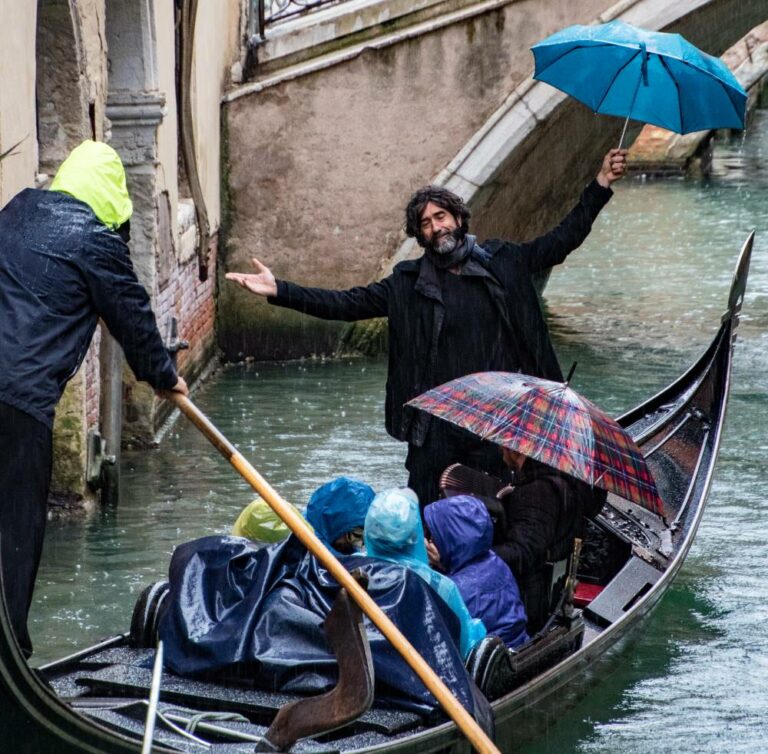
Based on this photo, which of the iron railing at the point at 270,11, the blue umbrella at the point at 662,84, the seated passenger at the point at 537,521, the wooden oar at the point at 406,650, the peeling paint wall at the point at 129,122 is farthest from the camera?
the iron railing at the point at 270,11

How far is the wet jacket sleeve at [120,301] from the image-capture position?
3.56 metres

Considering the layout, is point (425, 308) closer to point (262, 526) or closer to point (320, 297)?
point (320, 297)

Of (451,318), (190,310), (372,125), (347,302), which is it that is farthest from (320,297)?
(372,125)

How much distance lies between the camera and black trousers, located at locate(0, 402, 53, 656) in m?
3.49

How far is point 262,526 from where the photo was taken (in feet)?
13.7

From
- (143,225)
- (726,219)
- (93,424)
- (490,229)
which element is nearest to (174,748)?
(93,424)

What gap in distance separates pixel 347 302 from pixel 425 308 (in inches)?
7.9

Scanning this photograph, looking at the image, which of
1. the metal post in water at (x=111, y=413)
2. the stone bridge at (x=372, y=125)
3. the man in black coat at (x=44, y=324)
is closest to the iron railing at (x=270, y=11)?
the stone bridge at (x=372, y=125)

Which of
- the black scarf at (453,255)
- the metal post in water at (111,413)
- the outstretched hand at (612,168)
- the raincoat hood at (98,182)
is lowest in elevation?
the metal post in water at (111,413)

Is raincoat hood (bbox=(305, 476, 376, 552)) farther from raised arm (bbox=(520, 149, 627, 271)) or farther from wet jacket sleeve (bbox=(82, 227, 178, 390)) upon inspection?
raised arm (bbox=(520, 149, 627, 271))

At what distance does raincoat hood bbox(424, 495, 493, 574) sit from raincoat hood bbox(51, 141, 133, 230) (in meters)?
0.93

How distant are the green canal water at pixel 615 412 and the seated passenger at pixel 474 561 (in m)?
0.45

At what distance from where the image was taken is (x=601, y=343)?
30.4ft

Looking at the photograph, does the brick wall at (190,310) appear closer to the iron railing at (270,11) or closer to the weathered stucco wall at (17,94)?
the iron railing at (270,11)
